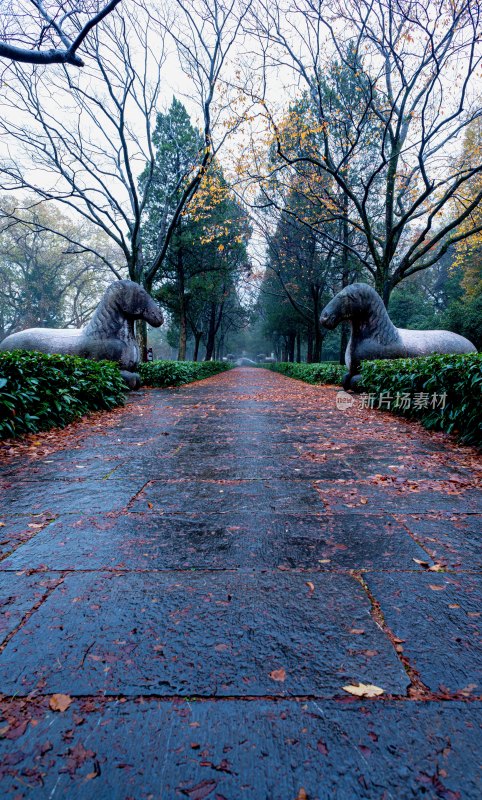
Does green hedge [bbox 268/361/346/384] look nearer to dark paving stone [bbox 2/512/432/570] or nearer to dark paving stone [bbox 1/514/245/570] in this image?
dark paving stone [bbox 2/512/432/570]

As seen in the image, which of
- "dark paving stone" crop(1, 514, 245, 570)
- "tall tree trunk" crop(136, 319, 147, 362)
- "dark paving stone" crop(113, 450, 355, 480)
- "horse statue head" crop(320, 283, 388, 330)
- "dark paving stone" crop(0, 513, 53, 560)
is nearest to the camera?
"dark paving stone" crop(1, 514, 245, 570)

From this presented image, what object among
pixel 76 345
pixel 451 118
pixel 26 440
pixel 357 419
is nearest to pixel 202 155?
pixel 451 118

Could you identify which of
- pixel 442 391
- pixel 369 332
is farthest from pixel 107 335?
pixel 442 391

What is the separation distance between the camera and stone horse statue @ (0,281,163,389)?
7820 mm

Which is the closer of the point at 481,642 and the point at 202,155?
the point at 481,642

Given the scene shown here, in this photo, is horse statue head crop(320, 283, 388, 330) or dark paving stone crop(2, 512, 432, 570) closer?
dark paving stone crop(2, 512, 432, 570)

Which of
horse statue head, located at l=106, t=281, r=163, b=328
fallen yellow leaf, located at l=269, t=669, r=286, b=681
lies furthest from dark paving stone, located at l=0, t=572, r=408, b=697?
horse statue head, located at l=106, t=281, r=163, b=328

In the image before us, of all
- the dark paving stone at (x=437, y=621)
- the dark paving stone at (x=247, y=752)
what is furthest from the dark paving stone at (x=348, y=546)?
the dark paving stone at (x=247, y=752)

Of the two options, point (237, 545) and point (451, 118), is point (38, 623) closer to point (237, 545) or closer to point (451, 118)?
point (237, 545)

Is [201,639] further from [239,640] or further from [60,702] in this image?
[60,702]

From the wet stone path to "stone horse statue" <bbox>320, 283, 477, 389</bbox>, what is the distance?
19.0 ft

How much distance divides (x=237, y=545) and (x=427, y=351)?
25.7ft

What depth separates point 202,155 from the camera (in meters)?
11.3

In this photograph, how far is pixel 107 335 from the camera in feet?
26.2
